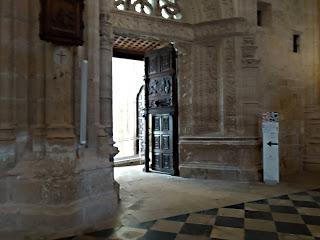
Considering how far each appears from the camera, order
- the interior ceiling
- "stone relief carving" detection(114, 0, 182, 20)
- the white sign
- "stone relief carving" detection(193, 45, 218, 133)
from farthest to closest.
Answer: the interior ceiling → "stone relief carving" detection(193, 45, 218, 133) → "stone relief carving" detection(114, 0, 182, 20) → the white sign

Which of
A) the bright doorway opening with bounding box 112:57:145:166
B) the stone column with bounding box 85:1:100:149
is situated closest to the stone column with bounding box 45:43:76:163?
the stone column with bounding box 85:1:100:149

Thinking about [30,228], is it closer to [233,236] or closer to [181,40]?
[233,236]

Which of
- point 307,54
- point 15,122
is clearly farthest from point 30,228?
point 307,54

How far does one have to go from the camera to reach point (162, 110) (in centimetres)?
651

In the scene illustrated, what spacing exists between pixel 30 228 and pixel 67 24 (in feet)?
6.22

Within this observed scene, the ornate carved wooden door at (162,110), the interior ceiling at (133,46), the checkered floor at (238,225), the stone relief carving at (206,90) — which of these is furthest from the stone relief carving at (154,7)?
the checkered floor at (238,225)

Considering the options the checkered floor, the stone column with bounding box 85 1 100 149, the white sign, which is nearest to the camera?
the checkered floor

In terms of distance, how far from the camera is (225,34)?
224 inches

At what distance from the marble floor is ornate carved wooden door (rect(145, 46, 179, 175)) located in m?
0.95

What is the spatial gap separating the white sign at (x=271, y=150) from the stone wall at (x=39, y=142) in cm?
298

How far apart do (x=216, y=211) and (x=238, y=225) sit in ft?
1.63

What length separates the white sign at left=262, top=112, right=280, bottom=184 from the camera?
17.4 ft

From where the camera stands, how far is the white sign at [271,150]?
17.4ft

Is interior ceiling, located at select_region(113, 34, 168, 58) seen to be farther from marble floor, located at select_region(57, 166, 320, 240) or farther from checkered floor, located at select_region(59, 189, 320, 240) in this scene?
checkered floor, located at select_region(59, 189, 320, 240)
